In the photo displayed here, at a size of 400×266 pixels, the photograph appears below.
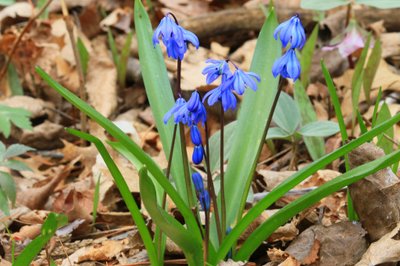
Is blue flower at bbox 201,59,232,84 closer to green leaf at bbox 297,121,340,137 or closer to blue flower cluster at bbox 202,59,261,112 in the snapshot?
blue flower cluster at bbox 202,59,261,112

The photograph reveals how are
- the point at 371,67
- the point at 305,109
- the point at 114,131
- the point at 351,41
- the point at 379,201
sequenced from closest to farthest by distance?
the point at 114,131 < the point at 379,201 < the point at 305,109 < the point at 371,67 < the point at 351,41

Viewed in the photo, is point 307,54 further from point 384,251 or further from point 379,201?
point 384,251

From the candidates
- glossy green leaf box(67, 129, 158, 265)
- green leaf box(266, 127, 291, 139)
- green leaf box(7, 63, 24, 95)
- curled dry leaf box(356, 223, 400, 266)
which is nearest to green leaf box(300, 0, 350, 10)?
green leaf box(266, 127, 291, 139)

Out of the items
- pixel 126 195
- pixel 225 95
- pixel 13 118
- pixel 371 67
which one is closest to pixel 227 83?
pixel 225 95

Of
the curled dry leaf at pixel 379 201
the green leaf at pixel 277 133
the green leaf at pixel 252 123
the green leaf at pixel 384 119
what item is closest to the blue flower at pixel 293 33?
the green leaf at pixel 252 123

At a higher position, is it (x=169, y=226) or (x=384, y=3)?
(x=384, y=3)

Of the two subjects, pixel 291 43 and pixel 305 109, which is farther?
pixel 305 109

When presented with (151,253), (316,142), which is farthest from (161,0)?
(151,253)

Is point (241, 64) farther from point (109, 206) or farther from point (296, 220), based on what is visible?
point (296, 220)
